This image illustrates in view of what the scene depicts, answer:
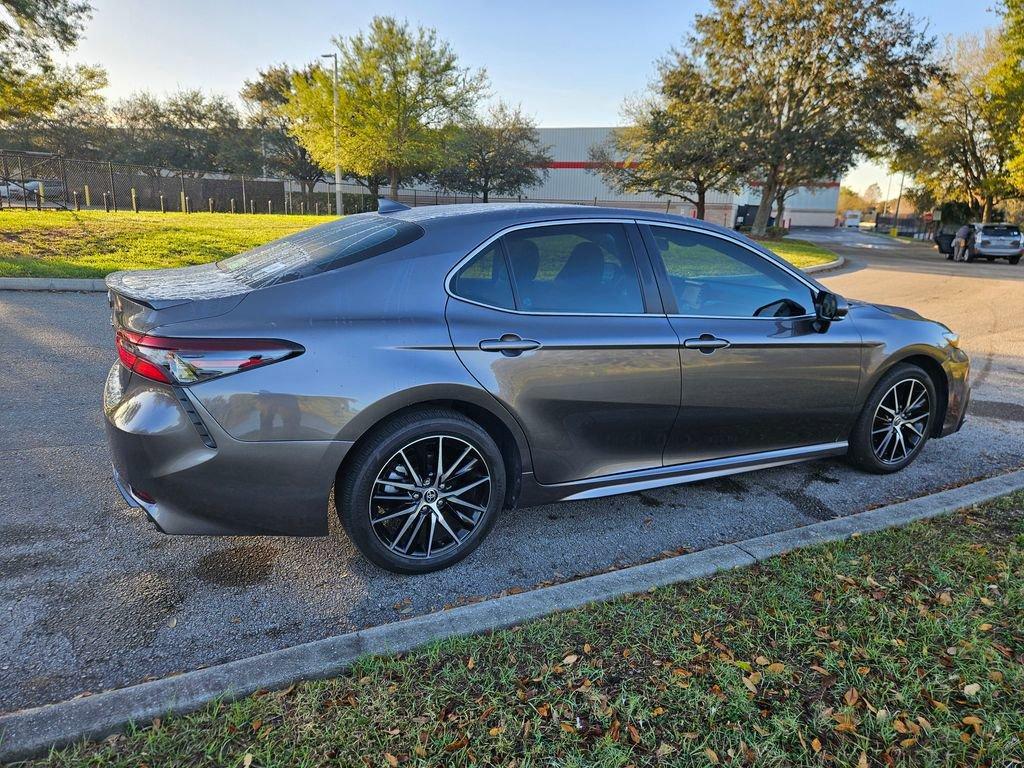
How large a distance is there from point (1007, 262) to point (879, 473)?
2704 centimetres

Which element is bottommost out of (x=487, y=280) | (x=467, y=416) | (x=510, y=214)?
(x=467, y=416)

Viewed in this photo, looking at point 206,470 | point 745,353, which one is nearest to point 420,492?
point 206,470

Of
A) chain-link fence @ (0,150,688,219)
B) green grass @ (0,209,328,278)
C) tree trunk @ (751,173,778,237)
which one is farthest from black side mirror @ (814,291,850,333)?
tree trunk @ (751,173,778,237)

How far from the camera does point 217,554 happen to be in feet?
10.6

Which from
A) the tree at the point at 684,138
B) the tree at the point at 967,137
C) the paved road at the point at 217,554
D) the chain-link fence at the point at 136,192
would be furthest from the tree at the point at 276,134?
the paved road at the point at 217,554

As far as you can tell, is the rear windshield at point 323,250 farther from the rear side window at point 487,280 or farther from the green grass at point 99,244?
the green grass at point 99,244

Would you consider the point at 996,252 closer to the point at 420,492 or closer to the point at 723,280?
the point at 723,280

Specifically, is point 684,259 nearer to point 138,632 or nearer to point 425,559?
point 425,559

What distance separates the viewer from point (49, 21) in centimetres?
1669

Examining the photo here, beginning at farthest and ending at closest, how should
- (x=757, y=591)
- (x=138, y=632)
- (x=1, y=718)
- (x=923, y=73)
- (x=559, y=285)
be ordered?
1. (x=923, y=73)
2. (x=559, y=285)
3. (x=757, y=591)
4. (x=138, y=632)
5. (x=1, y=718)

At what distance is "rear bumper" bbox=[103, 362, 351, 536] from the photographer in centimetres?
261

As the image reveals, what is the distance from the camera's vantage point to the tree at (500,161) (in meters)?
46.8

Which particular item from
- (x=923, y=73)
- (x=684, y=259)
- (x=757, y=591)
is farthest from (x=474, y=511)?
(x=923, y=73)

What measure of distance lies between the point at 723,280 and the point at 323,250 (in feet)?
→ 7.47
